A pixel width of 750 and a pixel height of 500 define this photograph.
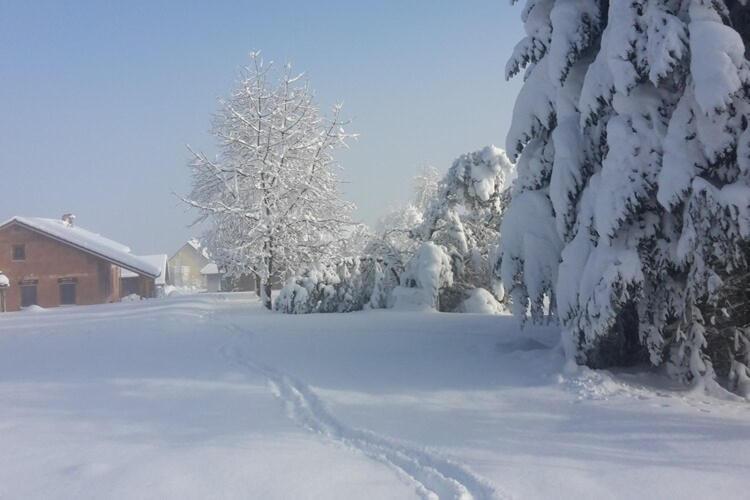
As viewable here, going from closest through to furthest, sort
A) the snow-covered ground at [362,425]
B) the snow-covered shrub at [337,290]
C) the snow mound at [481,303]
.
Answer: the snow-covered ground at [362,425]
the snow mound at [481,303]
the snow-covered shrub at [337,290]

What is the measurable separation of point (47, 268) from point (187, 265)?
5562cm

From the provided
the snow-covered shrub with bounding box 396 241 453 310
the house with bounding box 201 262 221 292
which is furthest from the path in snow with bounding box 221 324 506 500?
the house with bounding box 201 262 221 292

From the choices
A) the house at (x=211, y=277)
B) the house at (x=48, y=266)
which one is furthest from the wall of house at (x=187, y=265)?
the house at (x=48, y=266)

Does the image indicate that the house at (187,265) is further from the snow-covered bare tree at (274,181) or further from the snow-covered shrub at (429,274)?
the snow-covered shrub at (429,274)

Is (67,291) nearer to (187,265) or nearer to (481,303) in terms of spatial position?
(481,303)

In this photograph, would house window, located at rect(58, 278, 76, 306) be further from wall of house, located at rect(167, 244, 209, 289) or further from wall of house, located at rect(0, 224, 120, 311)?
wall of house, located at rect(167, 244, 209, 289)

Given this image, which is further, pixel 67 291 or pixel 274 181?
pixel 67 291

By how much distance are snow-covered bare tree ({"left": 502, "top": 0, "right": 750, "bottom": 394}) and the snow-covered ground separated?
84 centimetres

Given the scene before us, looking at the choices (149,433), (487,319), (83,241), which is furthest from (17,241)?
(149,433)

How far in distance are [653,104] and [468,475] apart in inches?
199

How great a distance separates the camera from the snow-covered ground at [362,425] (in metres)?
4.89

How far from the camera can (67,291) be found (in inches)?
1516

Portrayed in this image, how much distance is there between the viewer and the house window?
1506 inches

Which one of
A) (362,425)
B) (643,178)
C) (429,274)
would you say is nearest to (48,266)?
(429,274)
